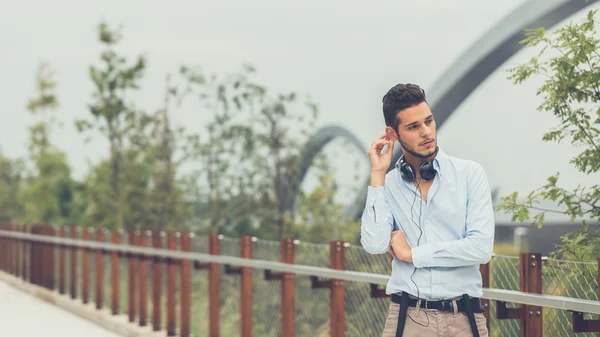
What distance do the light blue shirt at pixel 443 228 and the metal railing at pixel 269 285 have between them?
4.60 feet

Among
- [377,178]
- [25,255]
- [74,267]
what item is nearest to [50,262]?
[74,267]

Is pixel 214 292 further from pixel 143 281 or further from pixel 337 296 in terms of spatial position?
pixel 337 296

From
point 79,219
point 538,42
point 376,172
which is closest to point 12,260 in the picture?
point 79,219

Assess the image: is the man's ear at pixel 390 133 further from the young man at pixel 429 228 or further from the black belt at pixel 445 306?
the black belt at pixel 445 306

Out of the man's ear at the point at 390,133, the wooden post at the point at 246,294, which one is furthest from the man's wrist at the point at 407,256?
the wooden post at the point at 246,294

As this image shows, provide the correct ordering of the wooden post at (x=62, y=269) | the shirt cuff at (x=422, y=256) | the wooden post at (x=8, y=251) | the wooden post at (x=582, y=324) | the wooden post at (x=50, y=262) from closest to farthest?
the shirt cuff at (x=422, y=256)
the wooden post at (x=582, y=324)
the wooden post at (x=62, y=269)
the wooden post at (x=50, y=262)
the wooden post at (x=8, y=251)

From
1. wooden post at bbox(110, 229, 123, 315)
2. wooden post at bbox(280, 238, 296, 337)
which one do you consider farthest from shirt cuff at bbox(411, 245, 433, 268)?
wooden post at bbox(110, 229, 123, 315)

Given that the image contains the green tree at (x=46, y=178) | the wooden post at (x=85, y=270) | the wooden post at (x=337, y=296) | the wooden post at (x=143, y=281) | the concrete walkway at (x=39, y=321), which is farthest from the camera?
the green tree at (x=46, y=178)

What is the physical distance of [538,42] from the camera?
704 centimetres

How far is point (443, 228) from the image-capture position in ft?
12.9

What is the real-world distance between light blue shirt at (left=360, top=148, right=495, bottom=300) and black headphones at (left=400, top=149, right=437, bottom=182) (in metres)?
0.03

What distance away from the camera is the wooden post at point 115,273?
1415 cm

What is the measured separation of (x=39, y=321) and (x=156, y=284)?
Result: 2.88 metres

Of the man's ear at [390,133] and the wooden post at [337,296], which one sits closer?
the man's ear at [390,133]
